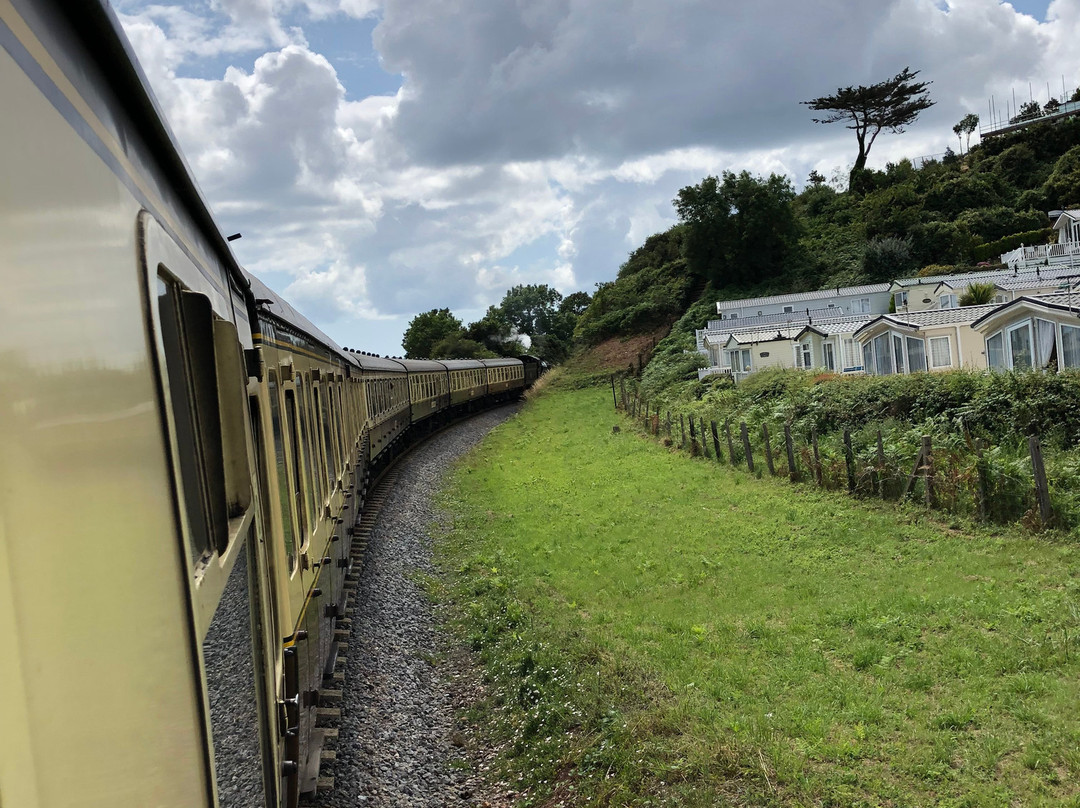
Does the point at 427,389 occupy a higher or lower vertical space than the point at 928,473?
higher

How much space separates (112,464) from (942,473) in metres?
13.5

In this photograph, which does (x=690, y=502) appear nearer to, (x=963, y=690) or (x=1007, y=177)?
(x=963, y=690)

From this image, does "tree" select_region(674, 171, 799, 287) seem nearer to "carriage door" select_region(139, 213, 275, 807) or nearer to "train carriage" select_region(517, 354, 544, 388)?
"train carriage" select_region(517, 354, 544, 388)

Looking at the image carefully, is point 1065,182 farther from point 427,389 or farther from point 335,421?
point 335,421

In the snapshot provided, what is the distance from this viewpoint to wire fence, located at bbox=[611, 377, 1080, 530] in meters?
11.3

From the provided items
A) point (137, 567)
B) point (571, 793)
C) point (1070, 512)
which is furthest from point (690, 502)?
point (137, 567)

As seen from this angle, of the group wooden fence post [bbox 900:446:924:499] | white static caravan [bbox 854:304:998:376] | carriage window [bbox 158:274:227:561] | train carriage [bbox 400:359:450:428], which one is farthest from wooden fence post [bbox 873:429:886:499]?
white static caravan [bbox 854:304:998:376]

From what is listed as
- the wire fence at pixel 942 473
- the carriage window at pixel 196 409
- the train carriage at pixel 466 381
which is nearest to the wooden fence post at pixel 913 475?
the wire fence at pixel 942 473

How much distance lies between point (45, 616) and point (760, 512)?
14.0 meters

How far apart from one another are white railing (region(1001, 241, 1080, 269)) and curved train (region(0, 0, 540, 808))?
51745mm

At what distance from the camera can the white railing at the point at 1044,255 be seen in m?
46.8

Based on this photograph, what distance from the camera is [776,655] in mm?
8133

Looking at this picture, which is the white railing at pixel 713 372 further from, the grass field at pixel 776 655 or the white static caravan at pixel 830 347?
the grass field at pixel 776 655

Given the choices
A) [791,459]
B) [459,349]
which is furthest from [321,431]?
[459,349]
